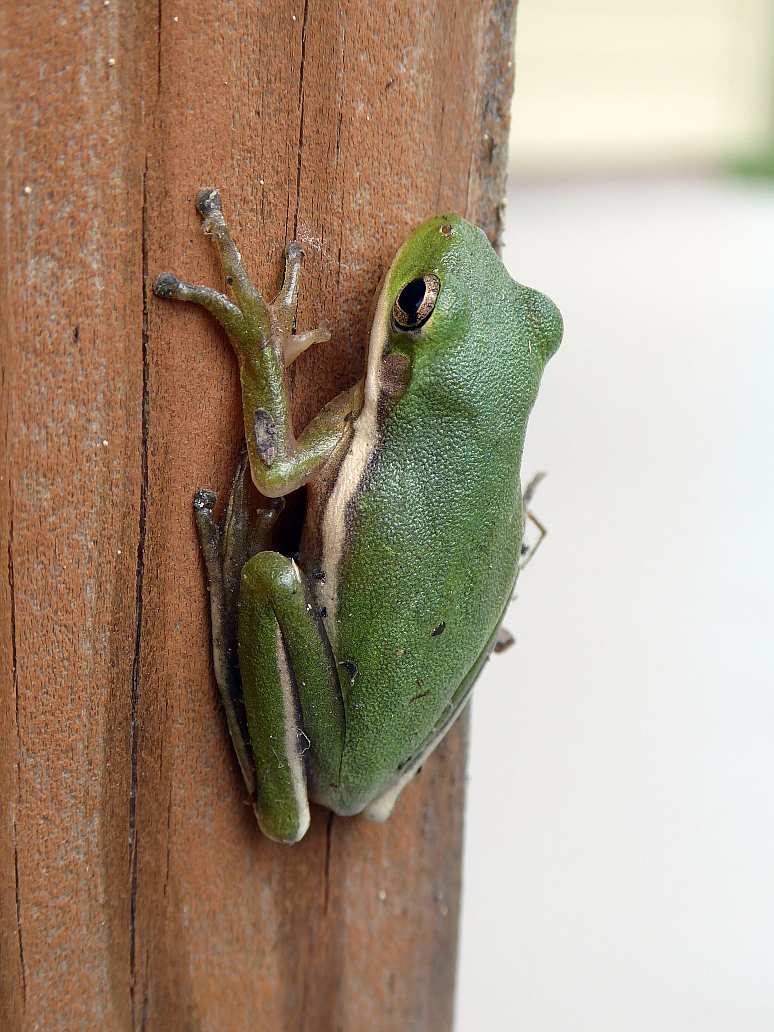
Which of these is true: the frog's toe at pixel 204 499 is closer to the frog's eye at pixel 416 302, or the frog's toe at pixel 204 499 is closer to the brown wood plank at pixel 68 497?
the brown wood plank at pixel 68 497

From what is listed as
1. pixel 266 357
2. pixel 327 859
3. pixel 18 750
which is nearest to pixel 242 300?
pixel 266 357

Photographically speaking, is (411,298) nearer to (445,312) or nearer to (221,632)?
(445,312)

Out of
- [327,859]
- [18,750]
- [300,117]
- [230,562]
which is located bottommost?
[327,859]

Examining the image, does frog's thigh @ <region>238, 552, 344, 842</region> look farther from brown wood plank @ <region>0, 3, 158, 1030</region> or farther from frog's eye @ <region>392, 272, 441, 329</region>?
frog's eye @ <region>392, 272, 441, 329</region>

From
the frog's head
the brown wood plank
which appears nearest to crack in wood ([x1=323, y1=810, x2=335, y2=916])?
the brown wood plank

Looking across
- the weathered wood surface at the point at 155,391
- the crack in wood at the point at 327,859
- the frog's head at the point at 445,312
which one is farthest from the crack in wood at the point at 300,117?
the crack in wood at the point at 327,859

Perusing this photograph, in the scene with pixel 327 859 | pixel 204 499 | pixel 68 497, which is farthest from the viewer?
pixel 327 859
